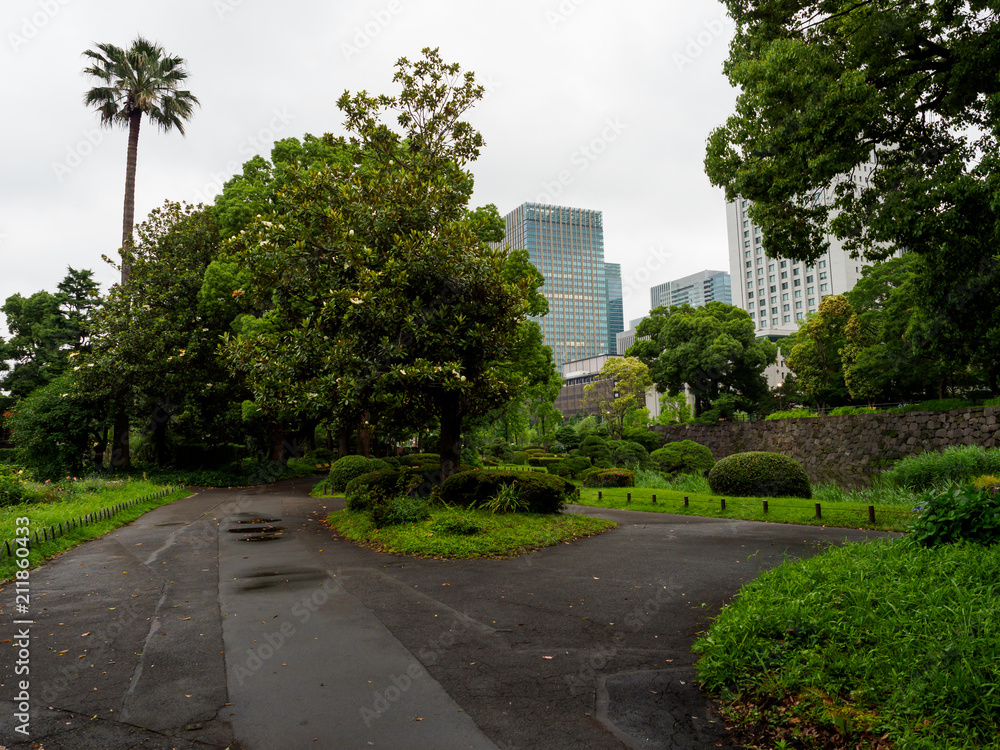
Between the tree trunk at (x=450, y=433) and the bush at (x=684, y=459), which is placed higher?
the tree trunk at (x=450, y=433)

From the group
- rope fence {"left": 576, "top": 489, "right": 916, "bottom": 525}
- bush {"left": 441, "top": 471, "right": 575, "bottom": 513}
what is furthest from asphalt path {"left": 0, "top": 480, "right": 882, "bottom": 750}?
rope fence {"left": 576, "top": 489, "right": 916, "bottom": 525}

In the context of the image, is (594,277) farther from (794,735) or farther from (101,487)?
(794,735)

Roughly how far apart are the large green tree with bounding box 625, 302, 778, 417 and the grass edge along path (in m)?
35.6

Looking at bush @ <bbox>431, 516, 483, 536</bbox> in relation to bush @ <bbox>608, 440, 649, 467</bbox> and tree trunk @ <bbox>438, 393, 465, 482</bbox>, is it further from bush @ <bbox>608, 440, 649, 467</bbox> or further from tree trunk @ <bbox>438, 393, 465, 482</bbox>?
bush @ <bbox>608, 440, 649, 467</bbox>

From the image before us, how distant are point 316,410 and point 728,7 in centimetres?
1207

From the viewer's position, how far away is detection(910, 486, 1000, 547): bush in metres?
6.10

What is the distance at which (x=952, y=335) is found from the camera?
12328 millimetres

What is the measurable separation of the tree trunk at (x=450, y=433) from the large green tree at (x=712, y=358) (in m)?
32.1

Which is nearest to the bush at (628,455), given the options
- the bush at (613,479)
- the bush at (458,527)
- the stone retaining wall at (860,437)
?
the bush at (613,479)

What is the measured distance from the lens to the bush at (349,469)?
22812 mm

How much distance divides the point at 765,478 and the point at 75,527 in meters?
17.3

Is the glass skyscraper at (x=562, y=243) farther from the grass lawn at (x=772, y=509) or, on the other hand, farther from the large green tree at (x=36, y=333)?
the large green tree at (x=36, y=333)

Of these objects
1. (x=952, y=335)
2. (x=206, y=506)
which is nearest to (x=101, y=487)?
(x=206, y=506)

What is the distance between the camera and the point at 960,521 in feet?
20.7
